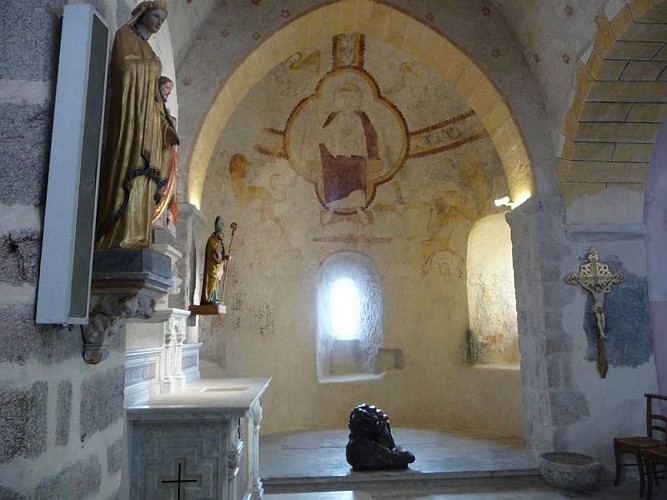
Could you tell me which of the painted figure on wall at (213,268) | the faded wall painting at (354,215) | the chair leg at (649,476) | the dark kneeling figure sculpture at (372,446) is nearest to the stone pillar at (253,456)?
the dark kneeling figure sculpture at (372,446)

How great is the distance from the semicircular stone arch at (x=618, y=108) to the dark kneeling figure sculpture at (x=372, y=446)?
3286 mm

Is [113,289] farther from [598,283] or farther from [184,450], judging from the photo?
[598,283]

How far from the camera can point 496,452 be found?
6.70 meters

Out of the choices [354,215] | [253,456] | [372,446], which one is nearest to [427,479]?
[372,446]

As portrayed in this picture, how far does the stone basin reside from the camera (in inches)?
202

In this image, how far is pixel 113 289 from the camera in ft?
5.84

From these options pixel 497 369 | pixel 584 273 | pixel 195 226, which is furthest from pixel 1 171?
pixel 497 369

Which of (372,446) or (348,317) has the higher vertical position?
(348,317)

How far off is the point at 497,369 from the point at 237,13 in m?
6.31

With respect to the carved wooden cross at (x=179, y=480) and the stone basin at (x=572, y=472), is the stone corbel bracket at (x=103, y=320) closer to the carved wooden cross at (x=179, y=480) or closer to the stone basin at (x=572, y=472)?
the carved wooden cross at (x=179, y=480)

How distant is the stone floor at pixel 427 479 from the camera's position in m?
5.29

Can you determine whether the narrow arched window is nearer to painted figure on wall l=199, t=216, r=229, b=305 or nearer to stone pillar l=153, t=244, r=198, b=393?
painted figure on wall l=199, t=216, r=229, b=305

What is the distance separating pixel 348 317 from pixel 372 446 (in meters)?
3.91

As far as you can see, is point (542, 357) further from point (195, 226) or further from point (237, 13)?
point (237, 13)
